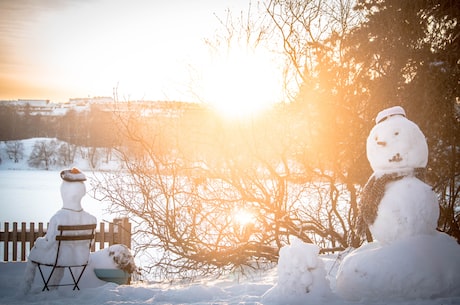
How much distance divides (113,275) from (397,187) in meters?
4.43

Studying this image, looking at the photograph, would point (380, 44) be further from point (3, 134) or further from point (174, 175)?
point (3, 134)

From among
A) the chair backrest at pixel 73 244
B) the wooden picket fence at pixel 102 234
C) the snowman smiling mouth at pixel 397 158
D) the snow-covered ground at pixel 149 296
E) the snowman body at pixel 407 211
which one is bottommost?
the snow-covered ground at pixel 149 296

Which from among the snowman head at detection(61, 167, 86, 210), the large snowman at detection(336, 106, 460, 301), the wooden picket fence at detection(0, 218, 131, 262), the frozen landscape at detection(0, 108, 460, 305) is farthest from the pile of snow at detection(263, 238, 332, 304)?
the wooden picket fence at detection(0, 218, 131, 262)

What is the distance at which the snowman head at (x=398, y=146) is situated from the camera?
4582 mm

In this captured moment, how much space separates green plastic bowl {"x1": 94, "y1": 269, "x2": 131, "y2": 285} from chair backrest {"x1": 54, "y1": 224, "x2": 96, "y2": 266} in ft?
1.25

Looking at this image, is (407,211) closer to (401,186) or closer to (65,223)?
(401,186)

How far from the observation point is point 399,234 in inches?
175

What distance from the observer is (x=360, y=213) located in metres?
4.93

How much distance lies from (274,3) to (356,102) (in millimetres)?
2504

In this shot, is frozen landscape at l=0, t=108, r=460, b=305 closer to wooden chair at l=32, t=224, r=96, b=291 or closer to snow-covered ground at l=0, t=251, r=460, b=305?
snow-covered ground at l=0, t=251, r=460, b=305

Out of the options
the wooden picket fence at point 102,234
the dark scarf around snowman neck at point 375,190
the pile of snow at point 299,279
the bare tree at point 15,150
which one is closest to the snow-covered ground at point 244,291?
the pile of snow at point 299,279

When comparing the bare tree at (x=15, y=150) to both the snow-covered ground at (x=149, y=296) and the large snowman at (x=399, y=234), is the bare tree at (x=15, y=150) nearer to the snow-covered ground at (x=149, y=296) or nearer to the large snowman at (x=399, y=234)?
the snow-covered ground at (x=149, y=296)

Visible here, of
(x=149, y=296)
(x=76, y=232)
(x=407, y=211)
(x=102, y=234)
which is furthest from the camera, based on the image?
(x=102, y=234)

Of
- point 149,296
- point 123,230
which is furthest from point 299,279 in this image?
point 123,230
